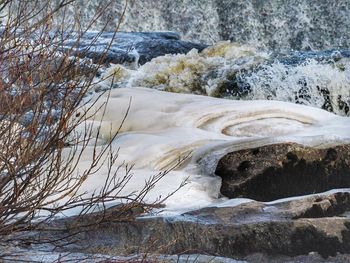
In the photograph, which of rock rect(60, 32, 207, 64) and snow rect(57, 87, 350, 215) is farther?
rock rect(60, 32, 207, 64)

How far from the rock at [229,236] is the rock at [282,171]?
28.4 inches

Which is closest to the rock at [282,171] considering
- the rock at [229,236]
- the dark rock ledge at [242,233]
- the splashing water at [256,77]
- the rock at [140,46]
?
the dark rock ledge at [242,233]

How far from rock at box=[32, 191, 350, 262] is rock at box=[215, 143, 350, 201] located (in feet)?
2.37

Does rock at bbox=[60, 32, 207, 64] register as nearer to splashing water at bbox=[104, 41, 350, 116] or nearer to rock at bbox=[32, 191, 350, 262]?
splashing water at bbox=[104, 41, 350, 116]

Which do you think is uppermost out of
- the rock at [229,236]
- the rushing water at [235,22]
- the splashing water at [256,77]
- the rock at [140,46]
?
the rushing water at [235,22]

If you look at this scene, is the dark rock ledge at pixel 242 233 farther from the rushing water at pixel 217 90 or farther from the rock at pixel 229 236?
the rushing water at pixel 217 90

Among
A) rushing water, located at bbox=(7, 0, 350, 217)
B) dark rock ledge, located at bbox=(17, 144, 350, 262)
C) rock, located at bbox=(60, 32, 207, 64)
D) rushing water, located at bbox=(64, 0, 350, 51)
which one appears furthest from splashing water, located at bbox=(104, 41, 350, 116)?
dark rock ledge, located at bbox=(17, 144, 350, 262)

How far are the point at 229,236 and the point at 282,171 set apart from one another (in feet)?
3.55

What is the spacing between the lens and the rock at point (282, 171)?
5250 mm

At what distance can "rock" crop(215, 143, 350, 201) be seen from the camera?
525 cm

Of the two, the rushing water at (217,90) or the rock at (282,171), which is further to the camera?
the rushing water at (217,90)

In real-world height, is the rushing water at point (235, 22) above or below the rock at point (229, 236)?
above

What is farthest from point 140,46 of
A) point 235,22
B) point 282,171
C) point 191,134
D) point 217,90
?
point 282,171

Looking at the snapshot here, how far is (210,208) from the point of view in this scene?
184 inches
